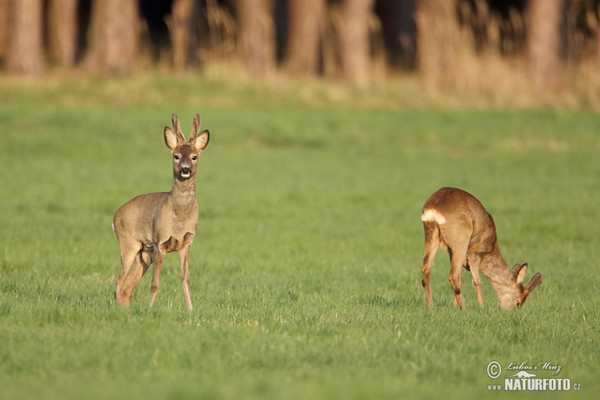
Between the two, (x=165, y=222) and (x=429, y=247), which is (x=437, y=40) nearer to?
(x=429, y=247)

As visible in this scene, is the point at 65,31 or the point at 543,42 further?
the point at 65,31

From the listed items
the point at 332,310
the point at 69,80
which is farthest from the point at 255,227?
the point at 69,80

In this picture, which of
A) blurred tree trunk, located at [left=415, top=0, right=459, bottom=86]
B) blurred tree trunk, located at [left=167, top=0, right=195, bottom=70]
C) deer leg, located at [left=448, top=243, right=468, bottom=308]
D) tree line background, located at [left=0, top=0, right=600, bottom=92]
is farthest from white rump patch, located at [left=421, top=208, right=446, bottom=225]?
blurred tree trunk, located at [left=167, top=0, right=195, bottom=70]

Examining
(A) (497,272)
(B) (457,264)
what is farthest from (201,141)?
(A) (497,272)

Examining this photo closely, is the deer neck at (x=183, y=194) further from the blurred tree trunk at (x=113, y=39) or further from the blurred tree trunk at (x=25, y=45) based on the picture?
the blurred tree trunk at (x=113, y=39)

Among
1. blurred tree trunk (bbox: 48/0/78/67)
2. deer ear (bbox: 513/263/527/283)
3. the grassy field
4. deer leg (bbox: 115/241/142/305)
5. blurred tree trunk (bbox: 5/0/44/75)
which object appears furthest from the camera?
blurred tree trunk (bbox: 48/0/78/67)

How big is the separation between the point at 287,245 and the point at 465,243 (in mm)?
4933

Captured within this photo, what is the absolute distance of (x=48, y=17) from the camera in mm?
43188

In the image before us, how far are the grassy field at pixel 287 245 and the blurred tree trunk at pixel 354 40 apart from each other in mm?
2076

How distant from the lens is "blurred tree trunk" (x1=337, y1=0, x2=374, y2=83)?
32.3 meters

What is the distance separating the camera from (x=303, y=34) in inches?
1340

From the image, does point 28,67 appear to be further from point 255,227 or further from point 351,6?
point 255,227

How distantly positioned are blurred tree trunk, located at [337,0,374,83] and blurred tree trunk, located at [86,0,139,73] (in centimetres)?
709

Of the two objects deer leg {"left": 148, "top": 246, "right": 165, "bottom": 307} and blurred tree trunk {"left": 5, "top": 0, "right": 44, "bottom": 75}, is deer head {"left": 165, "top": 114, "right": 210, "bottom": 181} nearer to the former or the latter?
deer leg {"left": 148, "top": 246, "right": 165, "bottom": 307}
